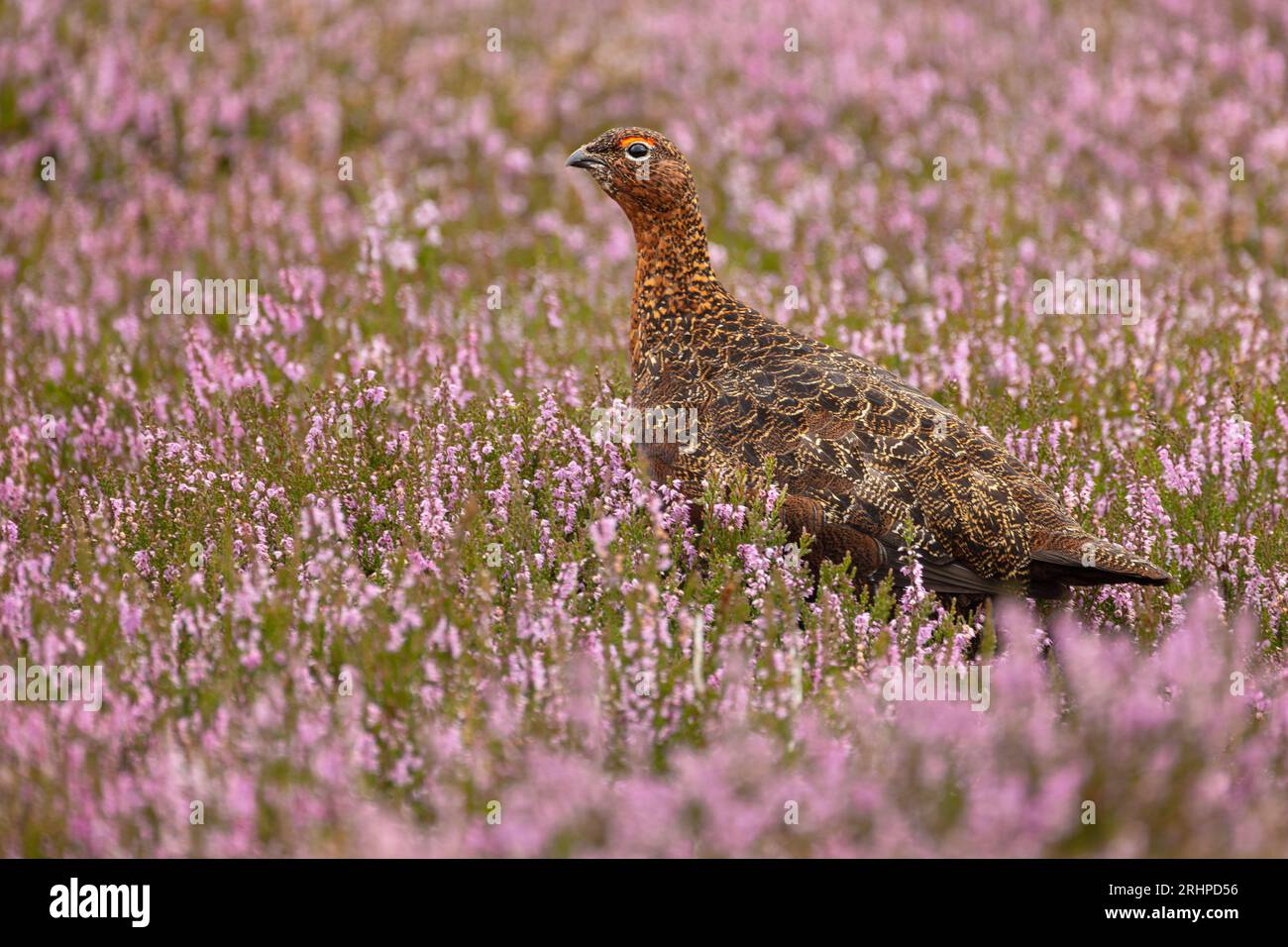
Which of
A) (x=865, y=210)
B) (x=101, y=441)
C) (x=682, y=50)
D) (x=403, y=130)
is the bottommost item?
(x=101, y=441)

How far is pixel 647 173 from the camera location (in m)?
4.38

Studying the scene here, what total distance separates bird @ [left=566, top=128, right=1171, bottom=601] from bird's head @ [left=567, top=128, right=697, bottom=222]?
328 mm

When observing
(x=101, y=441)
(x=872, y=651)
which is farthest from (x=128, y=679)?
(x=101, y=441)

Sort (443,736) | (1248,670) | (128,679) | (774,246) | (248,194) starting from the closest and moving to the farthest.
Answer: (443,736)
(128,679)
(1248,670)
(774,246)
(248,194)

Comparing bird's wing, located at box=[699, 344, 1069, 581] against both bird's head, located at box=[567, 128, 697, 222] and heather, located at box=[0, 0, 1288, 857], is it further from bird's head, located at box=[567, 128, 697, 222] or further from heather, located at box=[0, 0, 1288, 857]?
bird's head, located at box=[567, 128, 697, 222]

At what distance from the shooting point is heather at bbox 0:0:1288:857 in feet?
8.08

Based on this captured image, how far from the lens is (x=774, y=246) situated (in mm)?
7410

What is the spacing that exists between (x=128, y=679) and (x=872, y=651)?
1752mm

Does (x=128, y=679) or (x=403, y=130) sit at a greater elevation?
(x=403, y=130)

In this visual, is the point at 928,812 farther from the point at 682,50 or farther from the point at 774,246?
the point at 682,50

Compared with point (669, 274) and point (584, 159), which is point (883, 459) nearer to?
point (669, 274)

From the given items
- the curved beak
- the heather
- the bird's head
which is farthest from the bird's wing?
the curved beak

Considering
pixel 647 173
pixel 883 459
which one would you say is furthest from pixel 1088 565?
pixel 647 173

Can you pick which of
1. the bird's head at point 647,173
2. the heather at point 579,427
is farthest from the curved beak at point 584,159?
the heather at point 579,427
